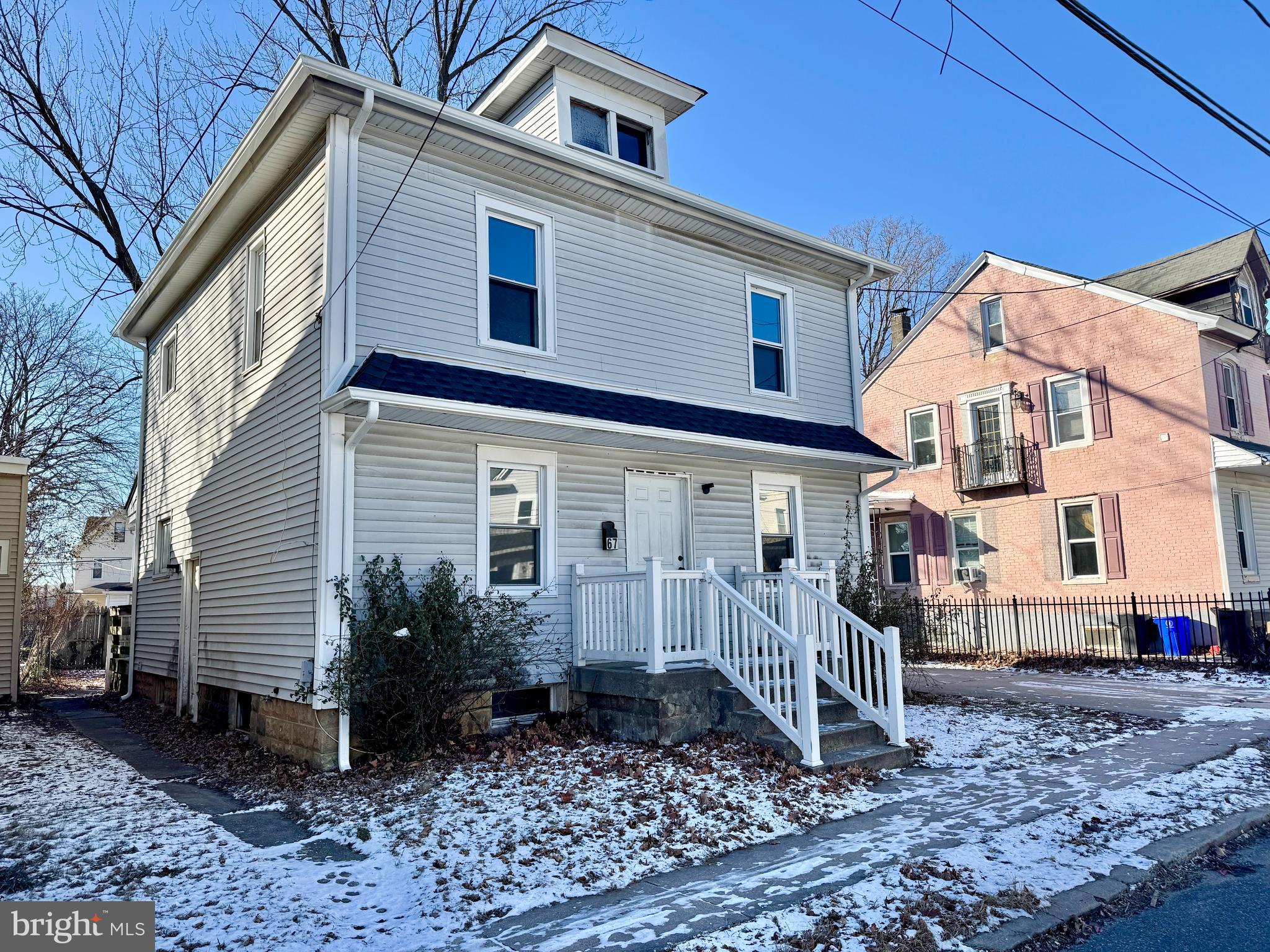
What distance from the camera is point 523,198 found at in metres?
9.45

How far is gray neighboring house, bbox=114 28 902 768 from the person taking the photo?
795 cm

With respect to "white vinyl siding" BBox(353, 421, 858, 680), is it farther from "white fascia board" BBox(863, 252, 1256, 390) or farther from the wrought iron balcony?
"white fascia board" BBox(863, 252, 1256, 390)

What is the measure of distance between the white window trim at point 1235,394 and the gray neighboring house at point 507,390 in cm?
985

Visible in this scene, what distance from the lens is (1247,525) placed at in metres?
17.6

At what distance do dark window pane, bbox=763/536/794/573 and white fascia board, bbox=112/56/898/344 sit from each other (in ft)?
13.1

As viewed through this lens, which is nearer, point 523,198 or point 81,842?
point 81,842

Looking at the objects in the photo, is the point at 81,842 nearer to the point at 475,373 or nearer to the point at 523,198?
the point at 475,373

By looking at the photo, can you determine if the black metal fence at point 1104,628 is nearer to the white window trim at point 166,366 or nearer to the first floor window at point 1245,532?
the first floor window at point 1245,532

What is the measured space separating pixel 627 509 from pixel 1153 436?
43.3ft

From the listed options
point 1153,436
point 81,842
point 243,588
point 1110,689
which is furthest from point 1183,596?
point 81,842

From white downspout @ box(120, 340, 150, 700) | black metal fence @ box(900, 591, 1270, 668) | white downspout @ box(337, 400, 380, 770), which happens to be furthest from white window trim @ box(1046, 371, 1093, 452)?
white downspout @ box(120, 340, 150, 700)

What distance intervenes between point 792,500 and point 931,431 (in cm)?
1147

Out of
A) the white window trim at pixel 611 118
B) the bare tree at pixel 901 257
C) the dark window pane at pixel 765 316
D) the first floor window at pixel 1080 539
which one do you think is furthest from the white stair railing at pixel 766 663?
the bare tree at pixel 901 257

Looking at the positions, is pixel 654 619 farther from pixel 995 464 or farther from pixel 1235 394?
pixel 1235 394
